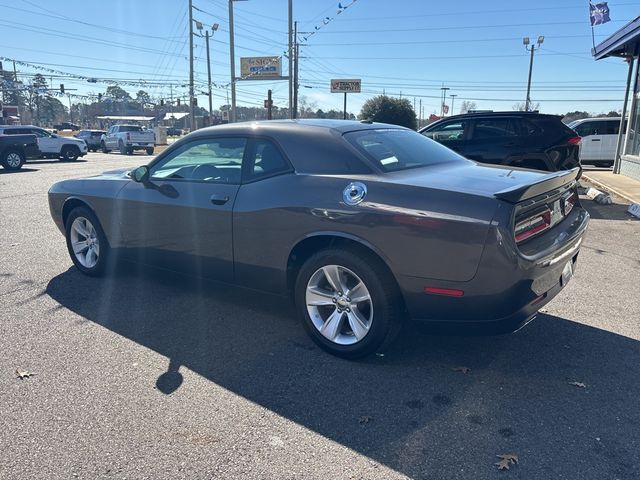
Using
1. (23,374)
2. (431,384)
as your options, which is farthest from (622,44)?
(23,374)

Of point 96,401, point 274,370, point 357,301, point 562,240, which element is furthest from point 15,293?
point 562,240

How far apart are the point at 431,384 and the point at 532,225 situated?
1.20 metres

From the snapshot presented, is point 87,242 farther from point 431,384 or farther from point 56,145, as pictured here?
point 56,145

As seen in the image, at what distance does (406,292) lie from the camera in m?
3.24

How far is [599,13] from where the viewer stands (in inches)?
556

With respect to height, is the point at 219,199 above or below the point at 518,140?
below

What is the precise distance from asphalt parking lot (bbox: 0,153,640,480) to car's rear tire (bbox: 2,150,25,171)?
1681 centimetres

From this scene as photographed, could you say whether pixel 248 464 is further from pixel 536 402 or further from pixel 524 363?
pixel 524 363

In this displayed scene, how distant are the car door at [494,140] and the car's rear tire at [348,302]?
6.76 meters

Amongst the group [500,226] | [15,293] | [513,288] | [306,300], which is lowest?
[15,293]

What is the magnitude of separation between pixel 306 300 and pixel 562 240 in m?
1.79

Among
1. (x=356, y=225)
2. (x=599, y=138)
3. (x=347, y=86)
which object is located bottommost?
(x=356, y=225)

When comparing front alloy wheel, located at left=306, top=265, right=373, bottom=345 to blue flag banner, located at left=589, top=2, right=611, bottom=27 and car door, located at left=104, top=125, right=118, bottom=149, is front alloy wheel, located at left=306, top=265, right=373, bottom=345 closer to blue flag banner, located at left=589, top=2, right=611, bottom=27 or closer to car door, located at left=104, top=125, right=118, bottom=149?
blue flag banner, located at left=589, top=2, right=611, bottom=27

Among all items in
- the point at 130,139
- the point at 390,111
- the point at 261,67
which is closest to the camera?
the point at 130,139
